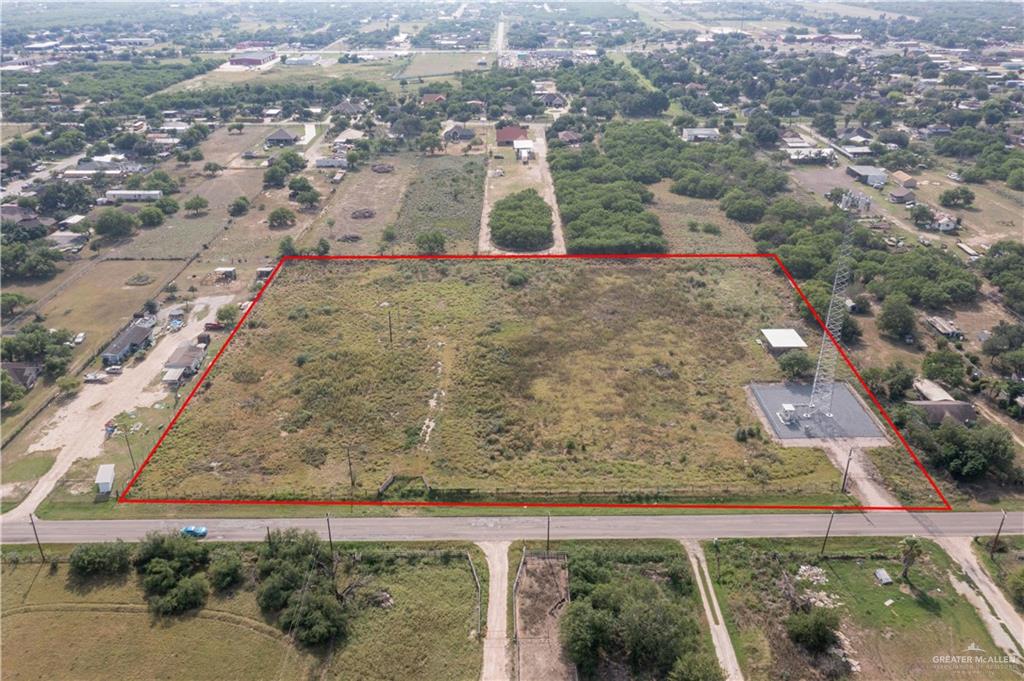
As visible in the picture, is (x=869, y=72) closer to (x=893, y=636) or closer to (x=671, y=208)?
(x=671, y=208)

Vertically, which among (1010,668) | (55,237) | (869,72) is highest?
(869,72)

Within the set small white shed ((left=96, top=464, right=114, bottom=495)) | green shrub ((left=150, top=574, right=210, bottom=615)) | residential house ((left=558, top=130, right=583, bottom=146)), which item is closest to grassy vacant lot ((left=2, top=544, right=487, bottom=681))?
green shrub ((left=150, top=574, right=210, bottom=615))

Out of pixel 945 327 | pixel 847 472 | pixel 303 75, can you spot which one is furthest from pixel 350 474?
pixel 303 75

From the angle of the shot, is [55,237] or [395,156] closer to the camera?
[55,237]

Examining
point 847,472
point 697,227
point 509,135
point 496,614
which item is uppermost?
point 509,135

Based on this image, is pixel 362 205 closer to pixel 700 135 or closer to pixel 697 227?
pixel 697 227

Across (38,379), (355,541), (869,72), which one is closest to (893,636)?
(355,541)

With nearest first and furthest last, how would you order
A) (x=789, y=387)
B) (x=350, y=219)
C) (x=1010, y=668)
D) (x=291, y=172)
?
(x=1010, y=668), (x=789, y=387), (x=350, y=219), (x=291, y=172)

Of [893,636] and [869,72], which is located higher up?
[869,72]
